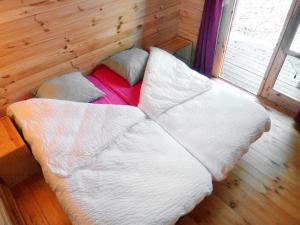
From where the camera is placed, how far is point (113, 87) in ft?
7.43

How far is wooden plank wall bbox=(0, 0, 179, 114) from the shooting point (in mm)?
1790

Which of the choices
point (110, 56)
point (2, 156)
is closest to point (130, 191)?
point (2, 156)

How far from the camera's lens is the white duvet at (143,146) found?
1.38 m

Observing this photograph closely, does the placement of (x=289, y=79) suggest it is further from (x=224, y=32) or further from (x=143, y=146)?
(x=143, y=146)

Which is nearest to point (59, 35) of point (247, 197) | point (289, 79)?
point (247, 197)

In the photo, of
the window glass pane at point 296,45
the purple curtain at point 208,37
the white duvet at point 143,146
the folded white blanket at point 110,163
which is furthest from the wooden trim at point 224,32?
the folded white blanket at point 110,163

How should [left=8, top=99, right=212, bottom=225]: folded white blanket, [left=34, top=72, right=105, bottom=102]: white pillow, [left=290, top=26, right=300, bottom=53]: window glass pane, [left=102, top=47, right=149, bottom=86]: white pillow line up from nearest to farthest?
[left=8, top=99, right=212, bottom=225]: folded white blanket
[left=34, top=72, right=105, bottom=102]: white pillow
[left=102, top=47, right=149, bottom=86]: white pillow
[left=290, top=26, right=300, bottom=53]: window glass pane

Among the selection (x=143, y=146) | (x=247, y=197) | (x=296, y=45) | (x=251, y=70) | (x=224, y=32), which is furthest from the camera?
(x=251, y=70)

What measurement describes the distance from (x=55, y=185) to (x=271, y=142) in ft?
6.65

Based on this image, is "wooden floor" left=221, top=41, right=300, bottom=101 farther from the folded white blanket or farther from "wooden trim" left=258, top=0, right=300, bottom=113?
the folded white blanket

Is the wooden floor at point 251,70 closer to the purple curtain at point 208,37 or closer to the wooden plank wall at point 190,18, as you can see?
the purple curtain at point 208,37

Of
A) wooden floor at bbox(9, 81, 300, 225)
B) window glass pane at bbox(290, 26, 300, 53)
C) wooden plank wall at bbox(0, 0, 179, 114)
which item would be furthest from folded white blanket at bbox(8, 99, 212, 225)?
window glass pane at bbox(290, 26, 300, 53)

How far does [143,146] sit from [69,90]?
832 mm

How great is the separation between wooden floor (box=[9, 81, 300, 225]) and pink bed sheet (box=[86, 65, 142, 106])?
91 cm
